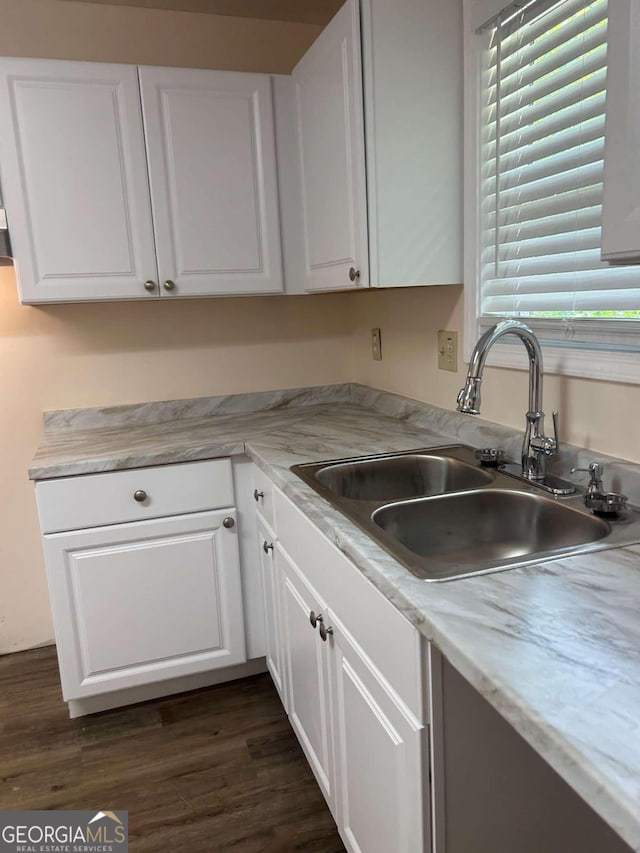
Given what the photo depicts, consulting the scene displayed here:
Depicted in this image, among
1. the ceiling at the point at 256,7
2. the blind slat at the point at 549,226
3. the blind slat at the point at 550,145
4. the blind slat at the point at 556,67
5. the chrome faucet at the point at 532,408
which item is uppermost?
the ceiling at the point at 256,7

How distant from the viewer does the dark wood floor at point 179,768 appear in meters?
1.64

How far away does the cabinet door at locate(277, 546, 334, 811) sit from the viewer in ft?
4.81

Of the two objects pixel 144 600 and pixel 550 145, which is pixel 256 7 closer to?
pixel 550 145

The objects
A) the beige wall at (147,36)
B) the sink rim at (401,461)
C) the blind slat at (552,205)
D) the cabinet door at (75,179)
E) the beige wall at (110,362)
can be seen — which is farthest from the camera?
the beige wall at (110,362)

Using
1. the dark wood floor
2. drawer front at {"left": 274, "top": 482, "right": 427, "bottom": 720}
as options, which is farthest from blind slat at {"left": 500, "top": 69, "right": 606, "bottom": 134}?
the dark wood floor

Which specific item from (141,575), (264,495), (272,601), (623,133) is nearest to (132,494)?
(141,575)

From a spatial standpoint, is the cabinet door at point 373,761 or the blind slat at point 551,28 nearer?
the cabinet door at point 373,761

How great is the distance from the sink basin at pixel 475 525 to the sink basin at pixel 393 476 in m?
0.25

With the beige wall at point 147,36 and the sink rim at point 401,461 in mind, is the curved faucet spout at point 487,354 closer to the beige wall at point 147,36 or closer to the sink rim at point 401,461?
the sink rim at point 401,461

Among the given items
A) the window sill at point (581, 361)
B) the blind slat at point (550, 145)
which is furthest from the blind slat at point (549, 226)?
the window sill at point (581, 361)

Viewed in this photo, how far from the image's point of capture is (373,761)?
1.17 metres

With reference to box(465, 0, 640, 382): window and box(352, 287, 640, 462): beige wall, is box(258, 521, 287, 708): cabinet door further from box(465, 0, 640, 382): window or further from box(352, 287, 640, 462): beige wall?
box(465, 0, 640, 382): window

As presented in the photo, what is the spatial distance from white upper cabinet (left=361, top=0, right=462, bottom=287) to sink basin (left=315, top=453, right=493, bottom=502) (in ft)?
1.63

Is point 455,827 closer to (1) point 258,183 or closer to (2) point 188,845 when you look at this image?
(2) point 188,845
